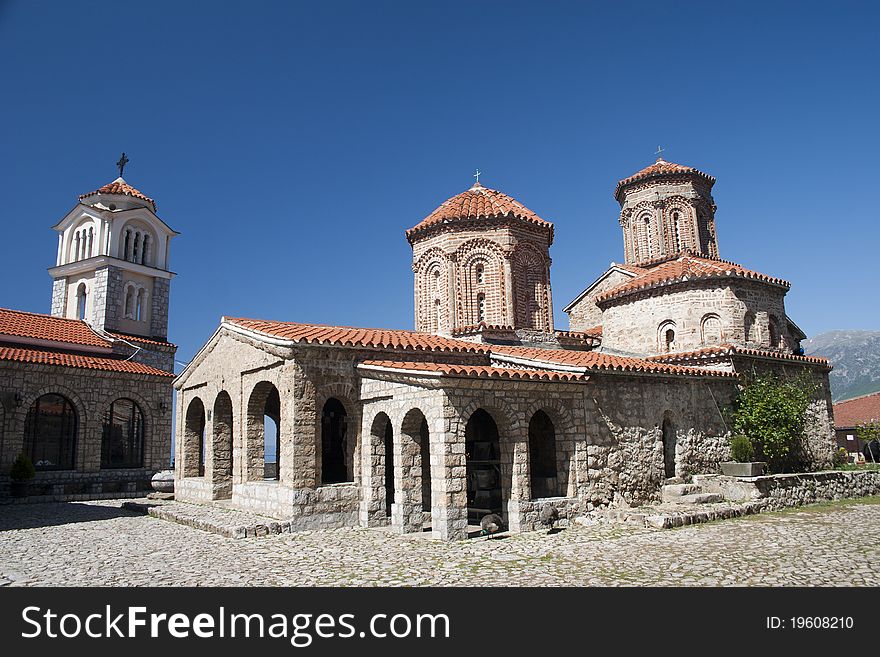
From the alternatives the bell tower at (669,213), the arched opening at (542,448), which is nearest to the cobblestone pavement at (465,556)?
the arched opening at (542,448)

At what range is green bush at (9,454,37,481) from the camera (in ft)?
54.7

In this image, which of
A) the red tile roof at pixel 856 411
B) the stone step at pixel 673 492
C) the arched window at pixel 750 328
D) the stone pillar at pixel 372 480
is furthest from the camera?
the red tile roof at pixel 856 411

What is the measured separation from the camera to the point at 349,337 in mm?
13414

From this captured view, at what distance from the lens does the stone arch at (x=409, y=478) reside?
37.2 ft

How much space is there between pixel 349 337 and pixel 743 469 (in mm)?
9414

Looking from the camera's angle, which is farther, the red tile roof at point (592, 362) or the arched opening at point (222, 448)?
the arched opening at point (222, 448)

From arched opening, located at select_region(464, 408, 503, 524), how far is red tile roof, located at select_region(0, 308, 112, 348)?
14429 millimetres

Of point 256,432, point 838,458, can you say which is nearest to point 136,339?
point 256,432

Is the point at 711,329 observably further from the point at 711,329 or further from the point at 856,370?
the point at 856,370

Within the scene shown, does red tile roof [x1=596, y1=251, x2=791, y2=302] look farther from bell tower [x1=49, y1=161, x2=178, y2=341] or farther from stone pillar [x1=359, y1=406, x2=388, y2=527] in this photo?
bell tower [x1=49, y1=161, x2=178, y2=341]

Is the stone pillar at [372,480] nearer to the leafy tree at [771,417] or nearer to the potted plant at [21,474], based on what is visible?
the leafy tree at [771,417]

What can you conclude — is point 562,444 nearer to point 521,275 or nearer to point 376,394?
point 376,394

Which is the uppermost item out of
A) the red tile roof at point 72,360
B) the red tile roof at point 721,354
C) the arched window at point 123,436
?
the red tile roof at point 72,360

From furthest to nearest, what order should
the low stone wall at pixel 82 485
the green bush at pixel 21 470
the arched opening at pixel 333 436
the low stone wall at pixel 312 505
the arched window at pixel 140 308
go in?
the arched window at pixel 140 308
the low stone wall at pixel 82 485
the green bush at pixel 21 470
the arched opening at pixel 333 436
the low stone wall at pixel 312 505
